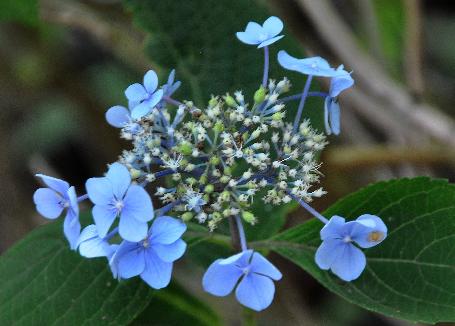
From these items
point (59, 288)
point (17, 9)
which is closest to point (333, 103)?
point (59, 288)

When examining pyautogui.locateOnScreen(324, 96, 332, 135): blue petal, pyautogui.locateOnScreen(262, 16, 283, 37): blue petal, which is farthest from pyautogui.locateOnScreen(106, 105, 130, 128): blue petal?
pyautogui.locateOnScreen(324, 96, 332, 135): blue petal

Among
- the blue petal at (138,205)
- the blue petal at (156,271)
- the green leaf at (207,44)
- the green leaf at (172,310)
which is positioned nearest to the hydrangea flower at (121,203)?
the blue petal at (138,205)

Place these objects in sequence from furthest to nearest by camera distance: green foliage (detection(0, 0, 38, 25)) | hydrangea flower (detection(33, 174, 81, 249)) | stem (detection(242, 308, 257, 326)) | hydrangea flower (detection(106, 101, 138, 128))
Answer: green foliage (detection(0, 0, 38, 25)), stem (detection(242, 308, 257, 326)), hydrangea flower (detection(106, 101, 138, 128)), hydrangea flower (detection(33, 174, 81, 249))

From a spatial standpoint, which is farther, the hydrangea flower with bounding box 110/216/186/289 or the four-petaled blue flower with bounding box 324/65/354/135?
the four-petaled blue flower with bounding box 324/65/354/135

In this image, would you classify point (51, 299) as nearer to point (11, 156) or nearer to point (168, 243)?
point (168, 243)

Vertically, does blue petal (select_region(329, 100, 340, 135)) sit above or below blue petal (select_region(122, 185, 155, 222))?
below

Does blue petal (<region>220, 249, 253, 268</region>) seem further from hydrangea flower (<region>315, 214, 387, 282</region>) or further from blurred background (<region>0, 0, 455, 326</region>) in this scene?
blurred background (<region>0, 0, 455, 326</region>)

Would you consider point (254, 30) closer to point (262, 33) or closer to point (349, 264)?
point (262, 33)
